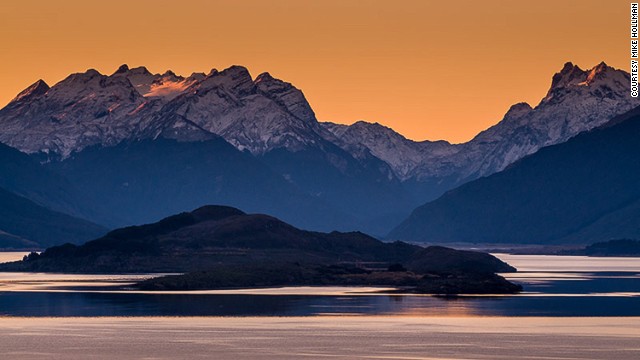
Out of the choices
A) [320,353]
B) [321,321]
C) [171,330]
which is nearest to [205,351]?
[320,353]

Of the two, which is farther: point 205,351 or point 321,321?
point 321,321

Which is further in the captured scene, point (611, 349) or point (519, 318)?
point (519, 318)

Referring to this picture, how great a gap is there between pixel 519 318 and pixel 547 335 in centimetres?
2225

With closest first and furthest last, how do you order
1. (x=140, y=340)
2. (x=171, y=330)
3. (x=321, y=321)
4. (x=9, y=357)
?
1. (x=9, y=357)
2. (x=140, y=340)
3. (x=171, y=330)
4. (x=321, y=321)

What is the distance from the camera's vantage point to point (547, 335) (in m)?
154

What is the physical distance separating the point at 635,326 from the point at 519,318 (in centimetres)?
1599

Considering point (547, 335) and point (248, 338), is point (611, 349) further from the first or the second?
point (248, 338)

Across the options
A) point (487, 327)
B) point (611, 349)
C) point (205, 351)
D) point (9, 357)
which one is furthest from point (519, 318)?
point (9, 357)

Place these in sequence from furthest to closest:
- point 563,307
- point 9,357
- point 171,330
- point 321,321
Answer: point 563,307, point 321,321, point 171,330, point 9,357

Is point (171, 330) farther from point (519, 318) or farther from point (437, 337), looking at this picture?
point (519, 318)

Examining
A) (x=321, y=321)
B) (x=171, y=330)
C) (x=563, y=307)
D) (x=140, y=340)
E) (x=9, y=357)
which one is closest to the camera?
(x=9, y=357)

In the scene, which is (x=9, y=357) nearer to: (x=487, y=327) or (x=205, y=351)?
(x=205, y=351)

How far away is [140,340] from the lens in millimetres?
147750

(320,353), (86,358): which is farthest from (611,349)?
(86,358)
